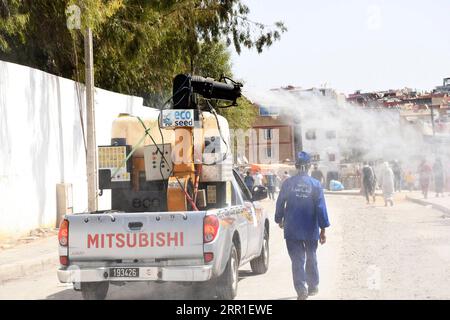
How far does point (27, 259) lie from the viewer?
14.2m

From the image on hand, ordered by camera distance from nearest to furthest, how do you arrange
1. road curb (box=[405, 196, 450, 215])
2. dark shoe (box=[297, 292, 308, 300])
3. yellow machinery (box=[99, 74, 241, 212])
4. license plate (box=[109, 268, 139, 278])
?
1. license plate (box=[109, 268, 139, 278])
2. dark shoe (box=[297, 292, 308, 300])
3. yellow machinery (box=[99, 74, 241, 212])
4. road curb (box=[405, 196, 450, 215])

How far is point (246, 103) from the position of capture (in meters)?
50.2

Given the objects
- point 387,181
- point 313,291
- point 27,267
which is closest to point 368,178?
point 387,181

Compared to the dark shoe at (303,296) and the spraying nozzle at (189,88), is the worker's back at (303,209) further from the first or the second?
the spraying nozzle at (189,88)

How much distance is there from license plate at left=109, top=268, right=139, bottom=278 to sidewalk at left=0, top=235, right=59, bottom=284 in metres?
4.60

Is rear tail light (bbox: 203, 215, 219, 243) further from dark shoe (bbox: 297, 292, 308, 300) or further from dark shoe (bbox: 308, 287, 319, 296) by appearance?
dark shoe (bbox: 308, 287, 319, 296)

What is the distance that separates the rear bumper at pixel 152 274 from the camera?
8484 millimetres

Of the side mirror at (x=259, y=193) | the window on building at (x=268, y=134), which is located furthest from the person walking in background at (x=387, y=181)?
the window on building at (x=268, y=134)

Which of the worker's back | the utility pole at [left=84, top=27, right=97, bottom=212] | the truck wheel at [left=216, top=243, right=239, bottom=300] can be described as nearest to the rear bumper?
the truck wheel at [left=216, top=243, right=239, bottom=300]

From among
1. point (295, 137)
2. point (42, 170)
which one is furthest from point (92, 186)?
point (295, 137)

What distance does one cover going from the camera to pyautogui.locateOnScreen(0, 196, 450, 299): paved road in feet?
31.8

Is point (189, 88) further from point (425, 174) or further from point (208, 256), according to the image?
point (425, 174)

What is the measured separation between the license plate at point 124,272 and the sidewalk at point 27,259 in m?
4.60

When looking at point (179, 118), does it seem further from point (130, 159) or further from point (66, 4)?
point (66, 4)
